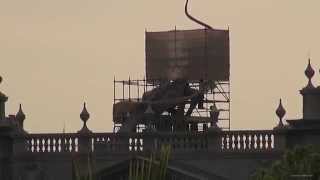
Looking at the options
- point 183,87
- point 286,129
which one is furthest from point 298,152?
point 183,87

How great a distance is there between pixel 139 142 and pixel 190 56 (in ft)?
37.3

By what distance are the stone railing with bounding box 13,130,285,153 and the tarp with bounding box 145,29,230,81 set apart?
9.52 metres

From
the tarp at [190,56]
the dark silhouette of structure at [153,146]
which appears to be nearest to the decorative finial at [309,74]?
the dark silhouette of structure at [153,146]

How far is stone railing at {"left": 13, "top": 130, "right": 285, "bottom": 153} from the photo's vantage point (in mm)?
74875

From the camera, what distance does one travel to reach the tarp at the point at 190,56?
85375 millimetres

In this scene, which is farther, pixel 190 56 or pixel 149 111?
pixel 190 56

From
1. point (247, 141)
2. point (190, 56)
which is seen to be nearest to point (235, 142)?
point (247, 141)

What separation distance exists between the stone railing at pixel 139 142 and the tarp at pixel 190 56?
952 centimetres

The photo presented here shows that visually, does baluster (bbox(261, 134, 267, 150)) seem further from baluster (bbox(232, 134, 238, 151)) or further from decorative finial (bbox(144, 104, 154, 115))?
decorative finial (bbox(144, 104, 154, 115))

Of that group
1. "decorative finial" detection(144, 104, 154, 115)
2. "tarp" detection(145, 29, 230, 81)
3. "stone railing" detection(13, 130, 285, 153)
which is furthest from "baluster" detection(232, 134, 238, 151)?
"tarp" detection(145, 29, 230, 81)

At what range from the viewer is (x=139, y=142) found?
75.7m

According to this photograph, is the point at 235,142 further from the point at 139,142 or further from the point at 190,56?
the point at 190,56

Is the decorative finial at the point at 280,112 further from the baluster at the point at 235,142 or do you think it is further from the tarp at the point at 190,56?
the tarp at the point at 190,56

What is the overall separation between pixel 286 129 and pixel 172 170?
429 centimetres
